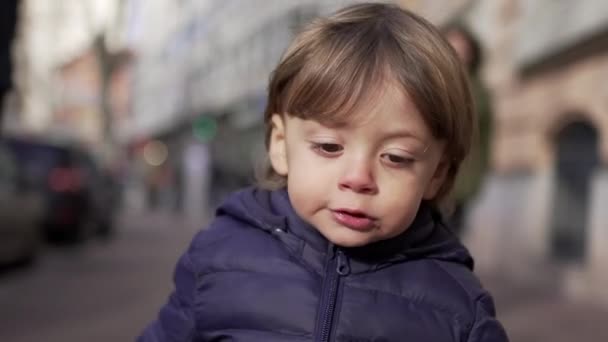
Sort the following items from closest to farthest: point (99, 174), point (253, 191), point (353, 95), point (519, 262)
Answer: point (353, 95), point (253, 191), point (519, 262), point (99, 174)

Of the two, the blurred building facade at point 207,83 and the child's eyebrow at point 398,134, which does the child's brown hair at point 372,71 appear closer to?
the child's eyebrow at point 398,134

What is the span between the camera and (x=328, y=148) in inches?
71.2

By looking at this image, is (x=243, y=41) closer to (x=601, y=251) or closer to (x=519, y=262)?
(x=519, y=262)

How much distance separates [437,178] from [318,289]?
0.37m

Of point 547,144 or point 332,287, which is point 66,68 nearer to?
point 547,144

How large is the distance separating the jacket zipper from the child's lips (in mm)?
111

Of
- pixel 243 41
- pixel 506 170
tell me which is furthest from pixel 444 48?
pixel 243 41

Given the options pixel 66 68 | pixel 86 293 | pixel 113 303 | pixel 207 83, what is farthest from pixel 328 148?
pixel 66 68

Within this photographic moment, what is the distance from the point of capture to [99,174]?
13.7 metres

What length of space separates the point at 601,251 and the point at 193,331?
6.79 metres

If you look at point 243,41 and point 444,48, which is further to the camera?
point 243,41

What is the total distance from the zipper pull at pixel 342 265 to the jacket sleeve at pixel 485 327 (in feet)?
0.92

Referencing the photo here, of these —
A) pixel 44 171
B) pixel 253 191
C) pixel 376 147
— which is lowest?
pixel 44 171

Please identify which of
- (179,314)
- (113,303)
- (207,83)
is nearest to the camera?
(179,314)
